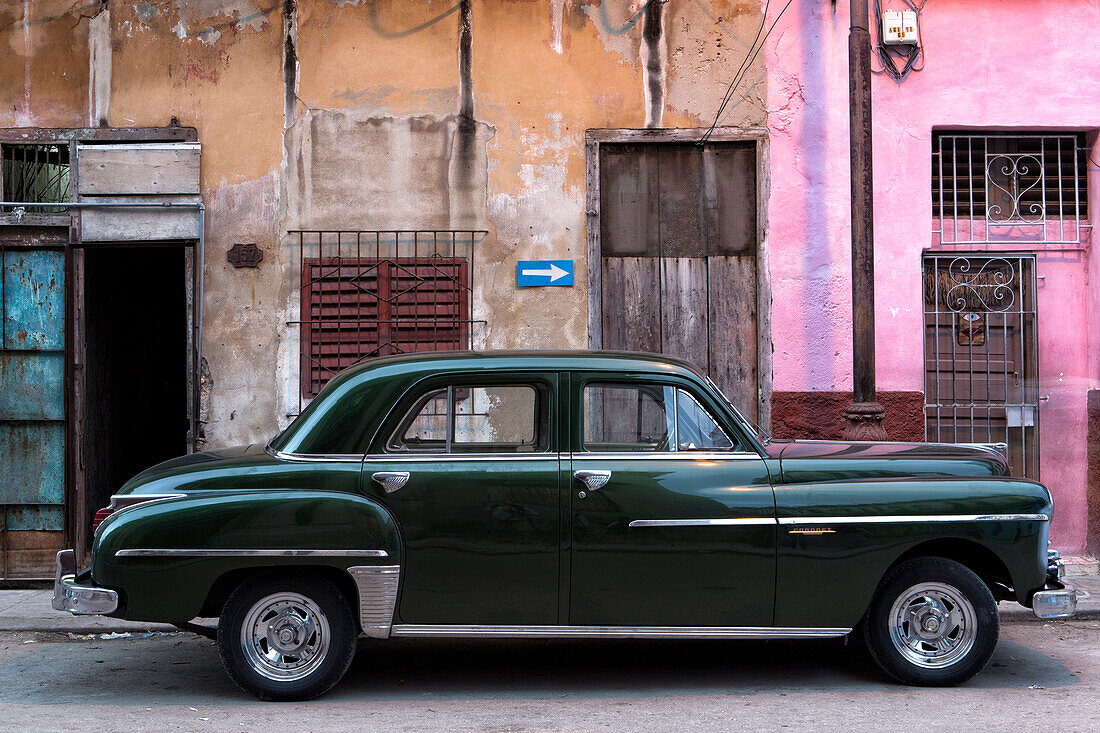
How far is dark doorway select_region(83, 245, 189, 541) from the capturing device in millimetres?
9148

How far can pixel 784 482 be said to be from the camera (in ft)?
17.1

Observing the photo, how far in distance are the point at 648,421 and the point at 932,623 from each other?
1696mm

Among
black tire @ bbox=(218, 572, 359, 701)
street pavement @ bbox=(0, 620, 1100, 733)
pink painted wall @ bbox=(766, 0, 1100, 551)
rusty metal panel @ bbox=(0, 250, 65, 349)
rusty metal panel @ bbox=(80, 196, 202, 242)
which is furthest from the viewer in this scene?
pink painted wall @ bbox=(766, 0, 1100, 551)

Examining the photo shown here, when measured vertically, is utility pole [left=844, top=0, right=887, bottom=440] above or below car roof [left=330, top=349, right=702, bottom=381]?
above

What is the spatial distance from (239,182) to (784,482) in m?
5.61

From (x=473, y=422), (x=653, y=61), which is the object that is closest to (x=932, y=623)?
(x=473, y=422)

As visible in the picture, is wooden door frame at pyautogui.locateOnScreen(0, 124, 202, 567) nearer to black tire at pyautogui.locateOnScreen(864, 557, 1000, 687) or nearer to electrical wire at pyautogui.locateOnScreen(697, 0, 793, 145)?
electrical wire at pyautogui.locateOnScreen(697, 0, 793, 145)

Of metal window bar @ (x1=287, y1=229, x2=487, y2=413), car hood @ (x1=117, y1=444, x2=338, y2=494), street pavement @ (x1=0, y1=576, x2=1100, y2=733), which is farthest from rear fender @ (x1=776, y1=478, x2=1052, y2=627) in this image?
metal window bar @ (x1=287, y1=229, x2=487, y2=413)

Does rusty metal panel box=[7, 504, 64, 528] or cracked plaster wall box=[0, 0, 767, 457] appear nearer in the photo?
rusty metal panel box=[7, 504, 64, 528]

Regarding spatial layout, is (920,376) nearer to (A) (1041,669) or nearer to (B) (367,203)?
(A) (1041,669)

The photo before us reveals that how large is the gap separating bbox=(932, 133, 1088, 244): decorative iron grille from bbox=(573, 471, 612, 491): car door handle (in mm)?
5229

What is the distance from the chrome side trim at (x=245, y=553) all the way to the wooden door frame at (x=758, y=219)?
411 cm

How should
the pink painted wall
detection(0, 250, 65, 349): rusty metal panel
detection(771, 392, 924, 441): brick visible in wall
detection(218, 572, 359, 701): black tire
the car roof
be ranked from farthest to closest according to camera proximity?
the pink painted wall, detection(771, 392, 924, 441): brick visible in wall, detection(0, 250, 65, 349): rusty metal panel, the car roof, detection(218, 572, 359, 701): black tire

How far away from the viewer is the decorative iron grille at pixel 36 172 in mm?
8844
